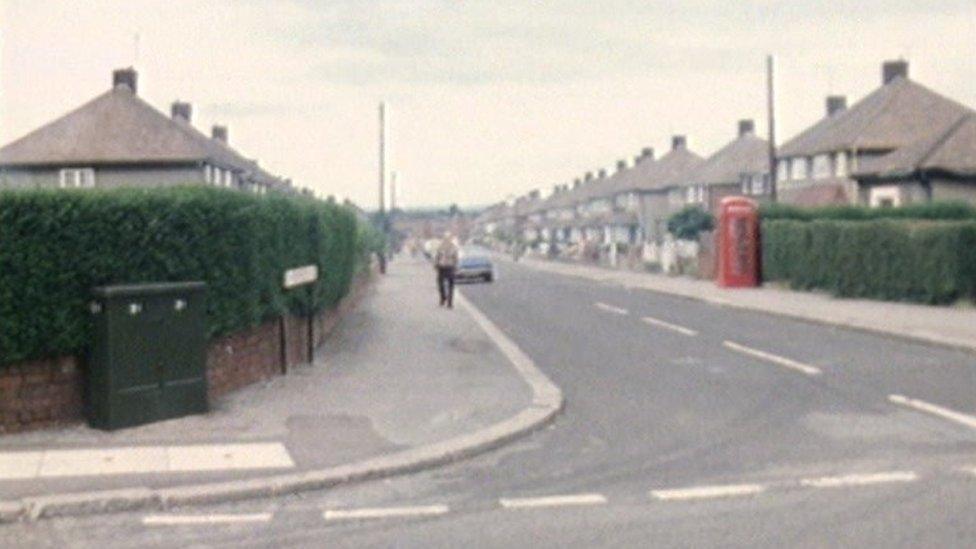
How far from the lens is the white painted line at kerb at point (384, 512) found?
8.87 meters

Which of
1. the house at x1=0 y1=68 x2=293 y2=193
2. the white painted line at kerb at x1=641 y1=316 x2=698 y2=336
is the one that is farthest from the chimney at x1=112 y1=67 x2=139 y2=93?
the white painted line at kerb at x1=641 y1=316 x2=698 y2=336

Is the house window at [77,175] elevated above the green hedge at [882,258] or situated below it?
above

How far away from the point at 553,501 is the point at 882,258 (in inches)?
1000

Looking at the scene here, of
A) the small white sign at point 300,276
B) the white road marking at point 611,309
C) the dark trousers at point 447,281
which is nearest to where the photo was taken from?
the small white sign at point 300,276

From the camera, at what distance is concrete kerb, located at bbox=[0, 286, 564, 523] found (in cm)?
892

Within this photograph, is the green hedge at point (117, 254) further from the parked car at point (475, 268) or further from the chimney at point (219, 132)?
the chimney at point (219, 132)

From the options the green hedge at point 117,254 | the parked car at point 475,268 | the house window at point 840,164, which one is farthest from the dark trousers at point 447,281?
the house window at point 840,164

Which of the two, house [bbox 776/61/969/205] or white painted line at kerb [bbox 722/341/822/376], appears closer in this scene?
white painted line at kerb [bbox 722/341/822/376]

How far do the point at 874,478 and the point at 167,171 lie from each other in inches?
2287

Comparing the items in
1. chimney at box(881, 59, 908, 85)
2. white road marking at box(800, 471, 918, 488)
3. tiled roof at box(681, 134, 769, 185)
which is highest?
chimney at box(881, 59, 908, 85)

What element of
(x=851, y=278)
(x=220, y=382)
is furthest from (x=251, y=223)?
(x=851, y=278)

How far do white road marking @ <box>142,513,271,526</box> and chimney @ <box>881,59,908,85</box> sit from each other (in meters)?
69.9

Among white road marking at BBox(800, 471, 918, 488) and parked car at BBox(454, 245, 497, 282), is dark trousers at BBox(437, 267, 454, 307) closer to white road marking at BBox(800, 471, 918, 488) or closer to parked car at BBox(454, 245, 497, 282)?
parked car at BBox(454, 245, 497, 282)

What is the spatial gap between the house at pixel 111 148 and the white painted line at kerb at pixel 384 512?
53.0 meters
